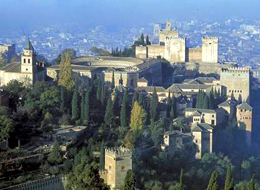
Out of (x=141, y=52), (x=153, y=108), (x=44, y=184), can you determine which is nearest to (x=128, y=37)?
(x=141, y=52)

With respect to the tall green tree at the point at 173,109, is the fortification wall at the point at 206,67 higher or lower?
higher

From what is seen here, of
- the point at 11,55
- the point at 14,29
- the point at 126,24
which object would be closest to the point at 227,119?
the point at 11,55

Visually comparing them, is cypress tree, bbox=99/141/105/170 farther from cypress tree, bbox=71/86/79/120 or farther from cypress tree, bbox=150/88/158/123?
cypress tree, bbox=150/88/158/123

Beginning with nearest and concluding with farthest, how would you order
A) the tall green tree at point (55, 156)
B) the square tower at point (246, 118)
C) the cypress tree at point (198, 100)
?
1. the tall green tree at point (55, 156)
2. the cypress tree at point (198, 100)
3. the square tower at point (246, 118)

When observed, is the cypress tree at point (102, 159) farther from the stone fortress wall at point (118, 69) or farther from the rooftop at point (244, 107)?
the rooftop at point (244, 107)

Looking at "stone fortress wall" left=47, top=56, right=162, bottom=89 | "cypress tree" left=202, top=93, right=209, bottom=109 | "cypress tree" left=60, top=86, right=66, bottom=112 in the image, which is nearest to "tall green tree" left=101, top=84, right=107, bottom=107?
"cypress tree" left=60, top=86, right=66, bottom=112

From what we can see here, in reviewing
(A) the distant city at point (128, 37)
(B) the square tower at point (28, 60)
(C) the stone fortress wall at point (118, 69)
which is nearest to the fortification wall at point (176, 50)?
(C) the stone fortress wall at point (118, 69)

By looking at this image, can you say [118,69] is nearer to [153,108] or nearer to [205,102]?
[205,102]
